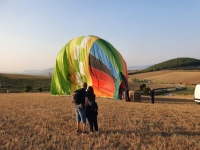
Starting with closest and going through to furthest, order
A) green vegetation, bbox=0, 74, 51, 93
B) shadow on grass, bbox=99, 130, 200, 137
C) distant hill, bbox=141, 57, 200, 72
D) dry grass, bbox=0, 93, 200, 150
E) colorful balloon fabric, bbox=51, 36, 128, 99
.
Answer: dry grass, bbox=0, 93, 200, 150
shadow on grass, bbox=99, 130, 200, 137
colorful balloon fabric, bbox=51, 36, 128, 99
green vegetation, bbox=0, 74, 51, 93
distant hill, bbox=141, 57, 200, 72

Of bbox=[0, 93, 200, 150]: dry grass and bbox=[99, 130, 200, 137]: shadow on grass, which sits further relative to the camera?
bbox=[99, 130, 200, 137]: shadow on grass

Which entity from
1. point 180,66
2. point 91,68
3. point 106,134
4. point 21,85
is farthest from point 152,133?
point 180,66

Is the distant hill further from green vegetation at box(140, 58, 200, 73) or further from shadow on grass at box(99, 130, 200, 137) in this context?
shadow on grass at box(99, 130, 200, 137)

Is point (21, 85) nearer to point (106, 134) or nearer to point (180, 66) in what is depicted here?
point (106, 134)

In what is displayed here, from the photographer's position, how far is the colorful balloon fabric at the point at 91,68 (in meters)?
23.6

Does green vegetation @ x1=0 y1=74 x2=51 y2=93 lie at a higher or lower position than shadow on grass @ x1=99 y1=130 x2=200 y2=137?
lower

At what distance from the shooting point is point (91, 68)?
2477cm

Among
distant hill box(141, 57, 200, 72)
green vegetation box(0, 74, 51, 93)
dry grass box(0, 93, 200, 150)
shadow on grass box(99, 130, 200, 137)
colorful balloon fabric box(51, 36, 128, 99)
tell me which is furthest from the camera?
distant hill box(141, 57, 200, 72)

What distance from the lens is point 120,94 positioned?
2373cm

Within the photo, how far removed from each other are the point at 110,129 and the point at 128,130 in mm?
661

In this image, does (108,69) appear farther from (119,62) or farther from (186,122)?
(186,122)

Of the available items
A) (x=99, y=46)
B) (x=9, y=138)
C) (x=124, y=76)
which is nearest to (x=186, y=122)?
(x=9, y=138)

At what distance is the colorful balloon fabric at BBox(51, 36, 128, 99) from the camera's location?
77.4 feet

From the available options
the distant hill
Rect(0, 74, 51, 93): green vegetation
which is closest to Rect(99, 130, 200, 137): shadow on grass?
Rect(0, 74, 51, 93): green vegetation
